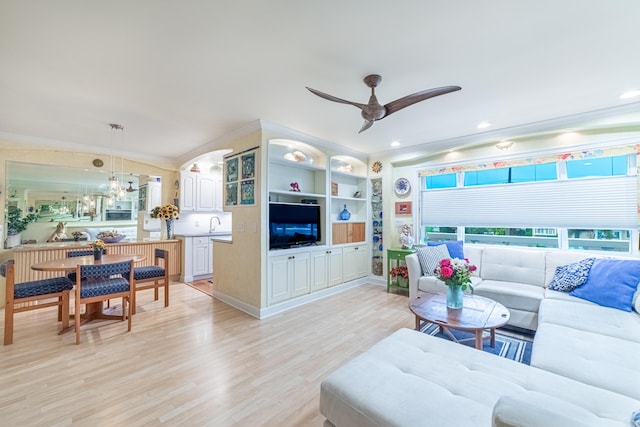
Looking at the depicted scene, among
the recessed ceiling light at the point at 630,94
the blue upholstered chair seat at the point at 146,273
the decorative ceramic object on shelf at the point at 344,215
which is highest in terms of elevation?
the recessed ceiling light at the point at 630,94

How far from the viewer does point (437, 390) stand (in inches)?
50.3

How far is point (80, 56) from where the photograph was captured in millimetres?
2027

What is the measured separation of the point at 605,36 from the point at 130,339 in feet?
15.8

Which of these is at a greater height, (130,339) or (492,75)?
(492,75)

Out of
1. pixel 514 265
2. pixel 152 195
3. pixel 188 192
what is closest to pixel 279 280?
pixel 514 265

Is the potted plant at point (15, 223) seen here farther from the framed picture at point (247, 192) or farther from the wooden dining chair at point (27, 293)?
the framed picture at point (247, 192)

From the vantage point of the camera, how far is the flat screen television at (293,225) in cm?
365

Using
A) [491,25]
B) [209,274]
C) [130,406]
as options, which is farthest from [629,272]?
[209,274]

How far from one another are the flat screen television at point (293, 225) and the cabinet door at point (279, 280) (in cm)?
19

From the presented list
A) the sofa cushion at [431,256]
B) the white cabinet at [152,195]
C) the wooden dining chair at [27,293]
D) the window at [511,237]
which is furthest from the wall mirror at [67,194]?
the window at [511,237]

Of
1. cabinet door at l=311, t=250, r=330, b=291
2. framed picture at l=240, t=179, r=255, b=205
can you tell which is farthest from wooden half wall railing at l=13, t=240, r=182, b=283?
cabinet door at l=311, t=250, r=330, b=291

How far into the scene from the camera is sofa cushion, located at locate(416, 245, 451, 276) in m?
3.68

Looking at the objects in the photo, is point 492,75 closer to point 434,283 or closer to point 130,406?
point 434,283

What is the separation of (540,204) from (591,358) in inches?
101
